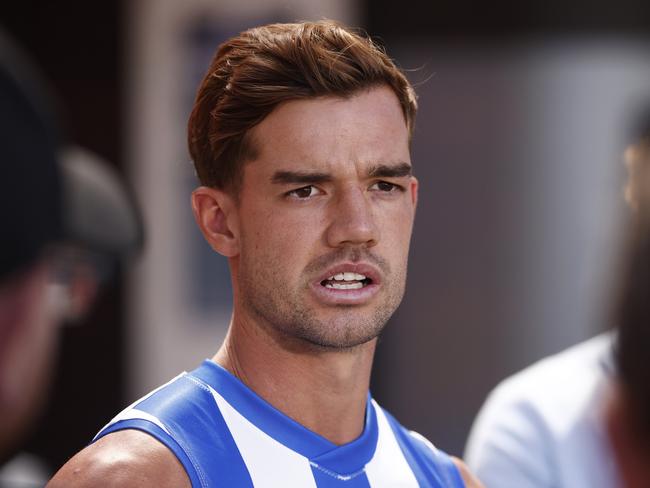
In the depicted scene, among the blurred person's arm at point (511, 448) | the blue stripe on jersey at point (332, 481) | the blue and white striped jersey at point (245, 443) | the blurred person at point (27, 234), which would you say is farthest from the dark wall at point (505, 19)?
the blurred person at point (27, 234)

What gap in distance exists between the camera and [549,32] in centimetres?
620

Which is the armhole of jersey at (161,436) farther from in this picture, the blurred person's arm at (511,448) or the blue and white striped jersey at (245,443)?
the blurred person's arm at (511,448)

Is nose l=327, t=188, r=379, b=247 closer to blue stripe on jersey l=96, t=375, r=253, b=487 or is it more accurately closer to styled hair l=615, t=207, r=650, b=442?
blue stripe on jersey l=96, t=375, r=253, b=487

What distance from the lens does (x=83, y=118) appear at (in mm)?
6266

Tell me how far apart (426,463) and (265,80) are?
934mm

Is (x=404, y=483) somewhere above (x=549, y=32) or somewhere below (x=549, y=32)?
below

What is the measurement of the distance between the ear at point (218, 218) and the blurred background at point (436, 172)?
372 centimetres

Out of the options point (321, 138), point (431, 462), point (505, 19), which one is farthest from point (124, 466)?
point (505, 19)

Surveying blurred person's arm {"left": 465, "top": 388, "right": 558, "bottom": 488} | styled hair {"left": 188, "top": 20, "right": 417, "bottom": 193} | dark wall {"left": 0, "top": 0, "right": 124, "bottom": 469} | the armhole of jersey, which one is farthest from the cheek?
dark wall {"left": 0, "top": 0, "right": 124, "bottom": 469}

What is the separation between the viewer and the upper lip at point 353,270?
2.12 meters

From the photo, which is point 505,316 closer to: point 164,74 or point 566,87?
point 566,87

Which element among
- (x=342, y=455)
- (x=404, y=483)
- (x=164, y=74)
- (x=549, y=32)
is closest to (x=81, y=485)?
(x=342, y=455)

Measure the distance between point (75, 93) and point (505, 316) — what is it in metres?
2.84

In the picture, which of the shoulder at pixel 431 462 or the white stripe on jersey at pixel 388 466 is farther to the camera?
the shoulder at pixel 431 462
